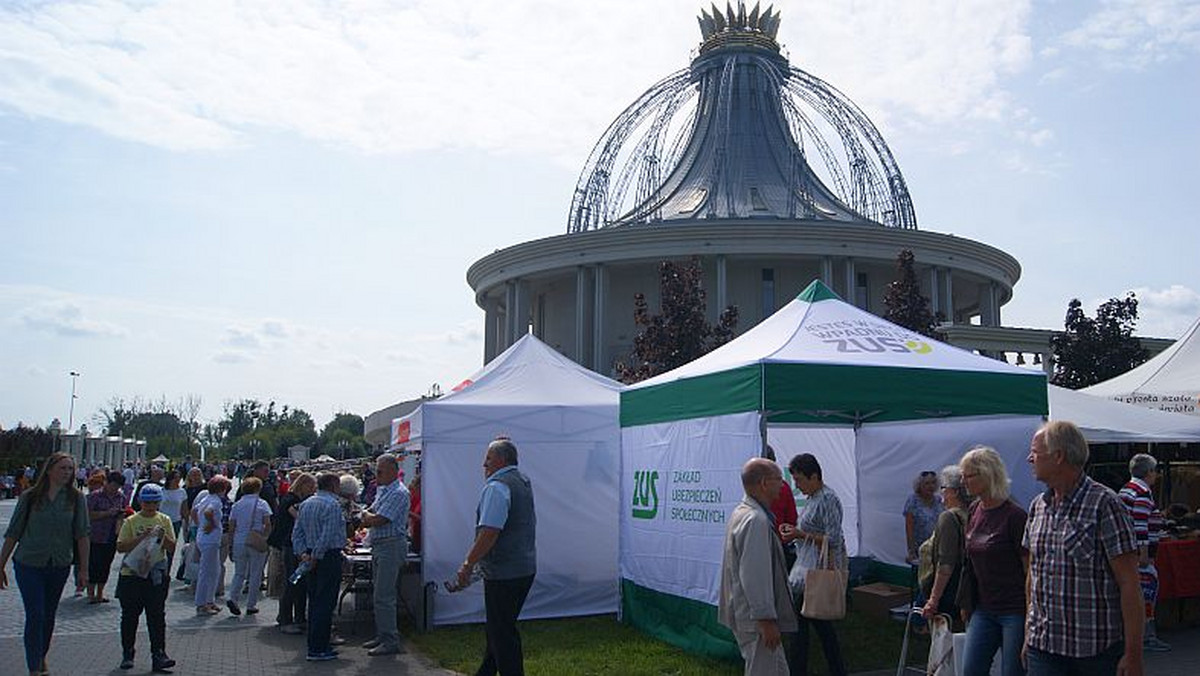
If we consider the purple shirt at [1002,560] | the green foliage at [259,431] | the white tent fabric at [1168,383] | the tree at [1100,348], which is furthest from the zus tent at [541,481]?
the green foliage at [259,431]

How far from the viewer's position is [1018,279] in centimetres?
4541

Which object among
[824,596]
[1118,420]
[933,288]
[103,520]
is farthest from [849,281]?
[824,596]

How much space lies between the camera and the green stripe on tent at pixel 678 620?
28.2ft

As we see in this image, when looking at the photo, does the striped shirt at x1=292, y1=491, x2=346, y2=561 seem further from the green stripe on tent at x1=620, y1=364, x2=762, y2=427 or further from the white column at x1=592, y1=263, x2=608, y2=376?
the white column at x1=592, y1=263, x2=608, y2=376

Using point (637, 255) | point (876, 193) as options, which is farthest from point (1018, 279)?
point (637, 255)

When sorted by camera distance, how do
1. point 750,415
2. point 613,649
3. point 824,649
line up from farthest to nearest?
point 613,649, point 750,415, point 824,649

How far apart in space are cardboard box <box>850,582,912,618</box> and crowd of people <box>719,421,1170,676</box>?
354 centimetres

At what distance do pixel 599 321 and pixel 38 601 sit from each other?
107 feet

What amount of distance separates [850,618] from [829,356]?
4.05 m

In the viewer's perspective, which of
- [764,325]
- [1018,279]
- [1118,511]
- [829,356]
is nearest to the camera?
[1118,511]

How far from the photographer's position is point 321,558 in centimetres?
934

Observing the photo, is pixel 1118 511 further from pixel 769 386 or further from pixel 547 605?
pixel 547 605

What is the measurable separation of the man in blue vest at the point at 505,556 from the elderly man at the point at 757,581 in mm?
1748

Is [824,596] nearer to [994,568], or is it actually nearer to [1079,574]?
[994,568]
